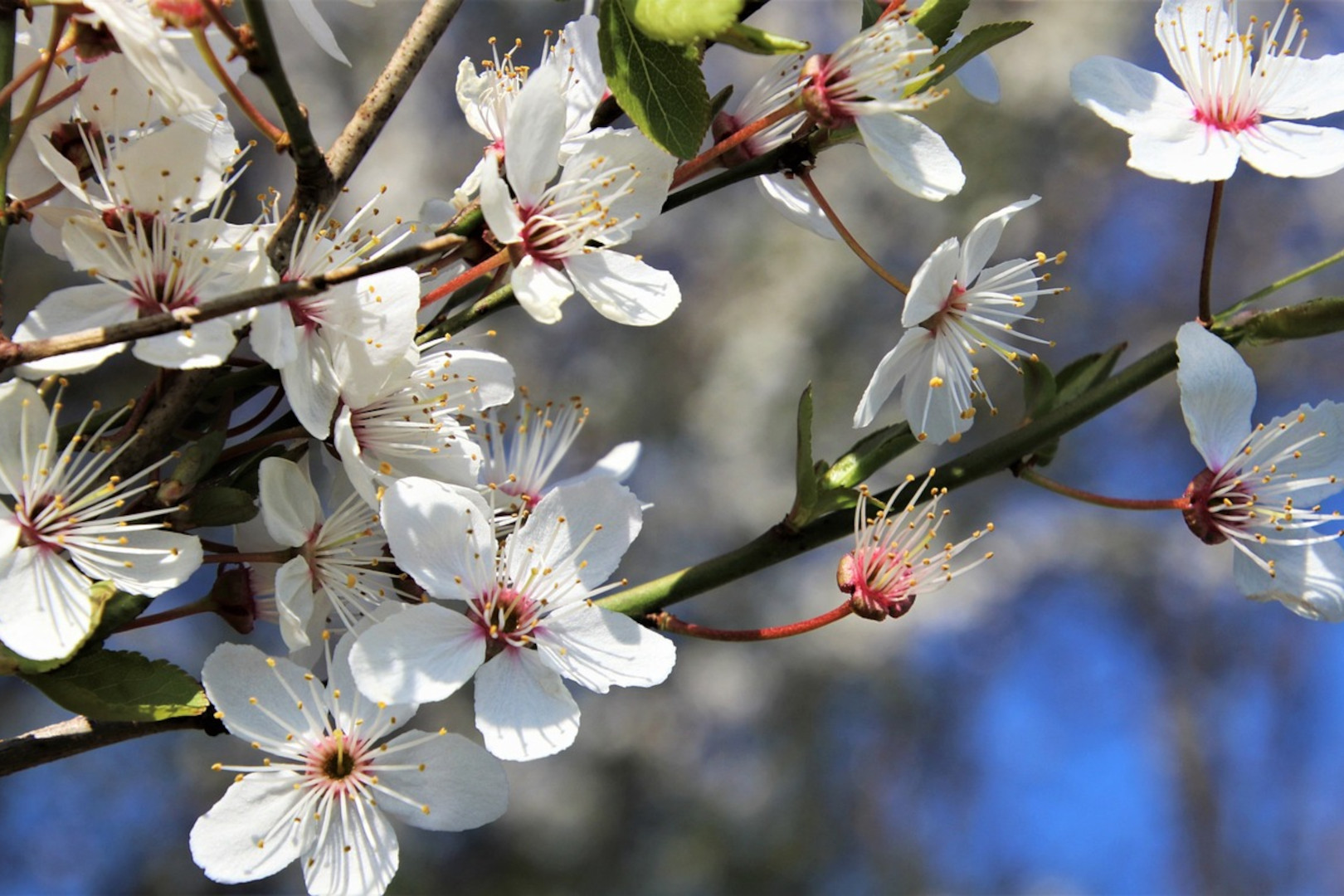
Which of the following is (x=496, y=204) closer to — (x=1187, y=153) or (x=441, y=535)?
(x=441, y=535)

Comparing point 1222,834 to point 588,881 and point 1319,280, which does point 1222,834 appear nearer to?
point 1319,280

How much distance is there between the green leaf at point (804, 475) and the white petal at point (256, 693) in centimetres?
22

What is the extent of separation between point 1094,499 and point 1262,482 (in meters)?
0.11

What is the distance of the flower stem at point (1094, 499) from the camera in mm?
563

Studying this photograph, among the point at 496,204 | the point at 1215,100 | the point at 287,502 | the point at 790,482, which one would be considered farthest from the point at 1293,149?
the point at 790,482

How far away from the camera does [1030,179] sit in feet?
11.2

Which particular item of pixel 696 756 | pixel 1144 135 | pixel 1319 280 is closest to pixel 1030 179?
pixel 1319 280

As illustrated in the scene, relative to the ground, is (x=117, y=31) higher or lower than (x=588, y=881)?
higher

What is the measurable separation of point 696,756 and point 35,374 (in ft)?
9.86

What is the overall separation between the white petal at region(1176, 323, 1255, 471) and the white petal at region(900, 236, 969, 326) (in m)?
0.10

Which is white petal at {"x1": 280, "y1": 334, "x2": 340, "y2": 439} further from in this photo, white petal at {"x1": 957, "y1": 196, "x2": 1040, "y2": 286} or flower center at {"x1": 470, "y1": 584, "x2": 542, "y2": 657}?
white petal at {"x1": 957, "y1": 196, "x2": 1040, "y2": 286}

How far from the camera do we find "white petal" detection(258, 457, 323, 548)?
1.61 ft

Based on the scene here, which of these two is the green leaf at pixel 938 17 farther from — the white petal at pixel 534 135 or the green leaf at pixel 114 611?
the green leaf at pixel 114 611

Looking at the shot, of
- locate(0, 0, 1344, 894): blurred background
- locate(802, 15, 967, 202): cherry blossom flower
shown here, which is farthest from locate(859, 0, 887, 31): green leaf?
locate(0, 0, 1344, 894): blurred background
